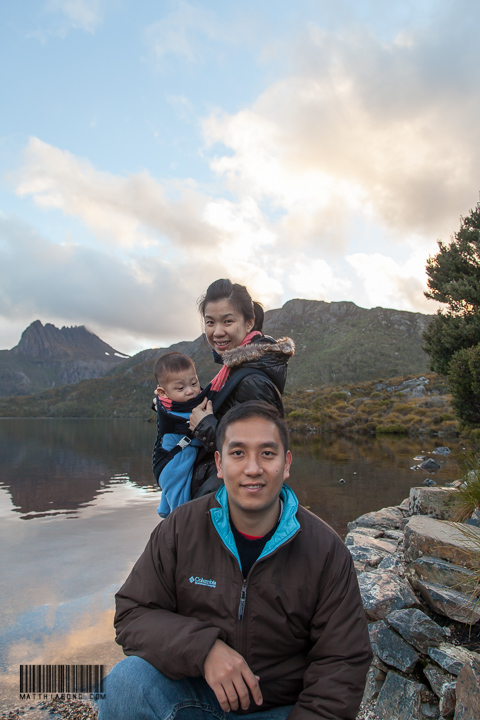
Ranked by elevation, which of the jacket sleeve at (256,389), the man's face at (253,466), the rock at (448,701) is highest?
the jacket sleeve at (256,389)

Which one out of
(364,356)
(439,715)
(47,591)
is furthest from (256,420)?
(364,356)

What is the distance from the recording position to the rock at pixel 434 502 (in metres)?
5.67

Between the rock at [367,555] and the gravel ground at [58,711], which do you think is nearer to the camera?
the gravel ground at [58,711]

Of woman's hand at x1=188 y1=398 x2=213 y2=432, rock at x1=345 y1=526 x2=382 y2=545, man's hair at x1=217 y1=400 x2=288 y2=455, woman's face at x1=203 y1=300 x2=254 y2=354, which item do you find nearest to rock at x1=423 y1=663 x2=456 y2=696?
man's hair at x1=217 y1=400 x2=288 y2=455

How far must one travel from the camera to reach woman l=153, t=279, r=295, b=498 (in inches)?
93.2

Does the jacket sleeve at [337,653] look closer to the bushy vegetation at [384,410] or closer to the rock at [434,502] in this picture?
the rock at [434,502]

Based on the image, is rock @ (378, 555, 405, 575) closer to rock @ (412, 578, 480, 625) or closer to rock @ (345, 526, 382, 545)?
rock @ (412, 578, 480, 625)

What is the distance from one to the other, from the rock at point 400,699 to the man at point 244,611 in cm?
147

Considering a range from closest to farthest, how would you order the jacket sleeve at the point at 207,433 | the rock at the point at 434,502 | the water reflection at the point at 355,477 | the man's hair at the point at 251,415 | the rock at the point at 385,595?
the man's hair at the point at 251,415, the jacket sleeve at the point at 207,433, the rock at the point at 385,595, the rock at the point at 434,502, the water reflection at the point at 355,477

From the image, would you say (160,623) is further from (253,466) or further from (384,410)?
(384,410)

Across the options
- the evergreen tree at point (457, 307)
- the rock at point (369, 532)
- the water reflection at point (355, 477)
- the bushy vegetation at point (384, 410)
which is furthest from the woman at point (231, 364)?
the bushy vegetation at point (384, 410)

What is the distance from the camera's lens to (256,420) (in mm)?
2164

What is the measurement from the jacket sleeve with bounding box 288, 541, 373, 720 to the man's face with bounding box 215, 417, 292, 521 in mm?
448

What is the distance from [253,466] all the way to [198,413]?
56 cm
